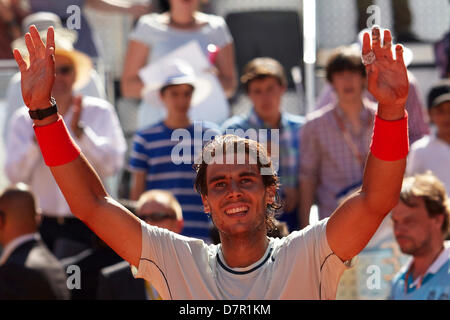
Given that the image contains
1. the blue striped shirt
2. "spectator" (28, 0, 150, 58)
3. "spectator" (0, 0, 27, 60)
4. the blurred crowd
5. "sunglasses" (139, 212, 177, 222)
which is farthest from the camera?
"spectator" (0, 0, 27, 60)

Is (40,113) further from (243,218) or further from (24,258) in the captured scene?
(24,258)

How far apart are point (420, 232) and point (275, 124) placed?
141cm

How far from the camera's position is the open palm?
274 centimetres

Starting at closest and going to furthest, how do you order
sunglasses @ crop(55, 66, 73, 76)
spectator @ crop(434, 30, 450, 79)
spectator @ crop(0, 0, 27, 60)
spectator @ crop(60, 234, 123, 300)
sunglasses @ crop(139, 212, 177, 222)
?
sunglasses @ crop(139, 212, 177, 222) → spectator @ crop(60, 234, 123, 300) → sunglasses @ crop(55, 66, 73, 76) → spectator @ crop(434, 30, 450, 79) → spectator @ crop(0, 0, 27, 60)

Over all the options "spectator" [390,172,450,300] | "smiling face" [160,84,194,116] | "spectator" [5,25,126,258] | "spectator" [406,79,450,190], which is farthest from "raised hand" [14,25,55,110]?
"spectator" [406,79,450,190]

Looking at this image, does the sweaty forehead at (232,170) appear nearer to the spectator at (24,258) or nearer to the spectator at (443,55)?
the spectator at (24,258)

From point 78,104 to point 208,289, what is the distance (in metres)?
2.60

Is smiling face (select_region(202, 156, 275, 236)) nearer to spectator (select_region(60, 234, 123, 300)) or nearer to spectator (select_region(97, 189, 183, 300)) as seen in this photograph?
spectator (select_region(97, 189, 183, 300))

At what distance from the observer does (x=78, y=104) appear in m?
5.23

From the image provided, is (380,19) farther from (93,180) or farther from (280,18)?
(93,180)

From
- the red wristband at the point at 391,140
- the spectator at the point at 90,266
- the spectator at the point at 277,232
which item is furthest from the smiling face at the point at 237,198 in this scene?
the spectator at the point at 90,266

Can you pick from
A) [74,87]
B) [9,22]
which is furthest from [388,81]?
[9,22]

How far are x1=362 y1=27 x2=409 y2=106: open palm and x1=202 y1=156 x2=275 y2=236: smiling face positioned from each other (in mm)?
501
